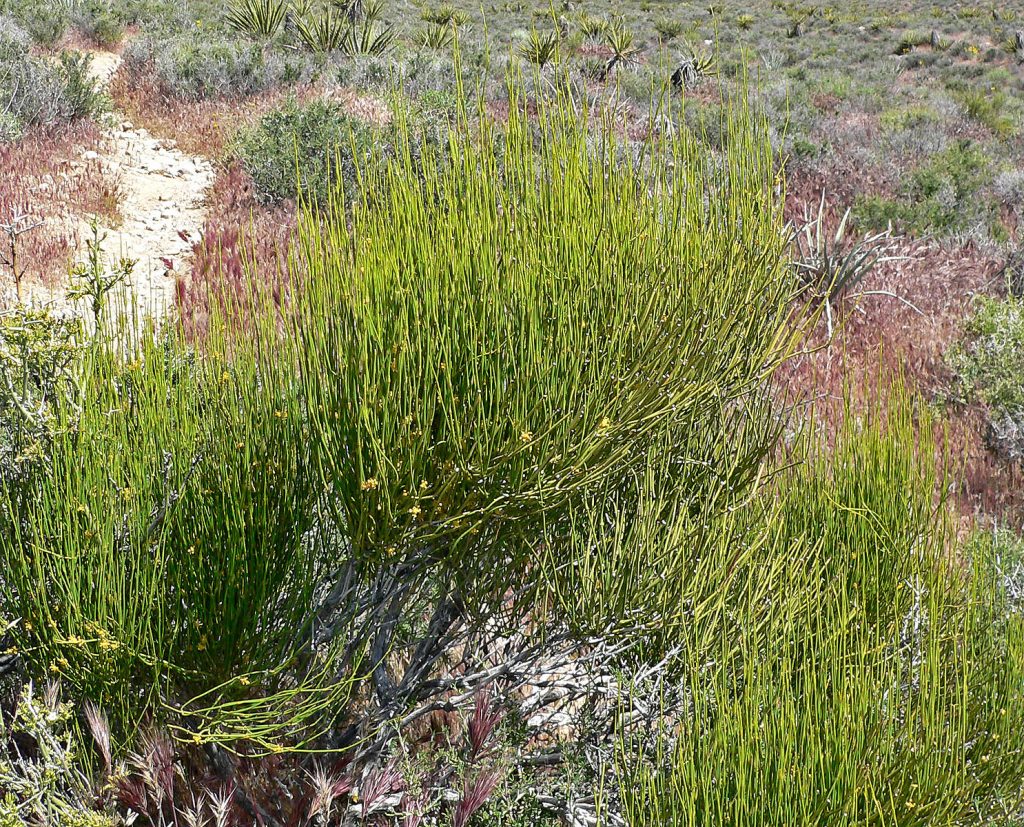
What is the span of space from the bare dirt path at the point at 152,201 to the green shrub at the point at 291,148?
23.7 inches

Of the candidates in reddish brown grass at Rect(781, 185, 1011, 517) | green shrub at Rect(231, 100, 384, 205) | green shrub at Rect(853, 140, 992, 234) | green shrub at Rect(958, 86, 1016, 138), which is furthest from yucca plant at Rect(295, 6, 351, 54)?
green shrub at Rect(958, 86, 1016, 138)

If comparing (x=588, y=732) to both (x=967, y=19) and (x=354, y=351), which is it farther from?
(x=967, y=19)

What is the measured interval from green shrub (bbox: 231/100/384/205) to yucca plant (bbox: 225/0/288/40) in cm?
632

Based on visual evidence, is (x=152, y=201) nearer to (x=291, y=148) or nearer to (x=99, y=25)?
(x=291, y=148)

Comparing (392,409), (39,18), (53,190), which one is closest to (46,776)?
(392,409)

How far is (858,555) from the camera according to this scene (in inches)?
108

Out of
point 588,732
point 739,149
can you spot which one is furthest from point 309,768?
point 739,149

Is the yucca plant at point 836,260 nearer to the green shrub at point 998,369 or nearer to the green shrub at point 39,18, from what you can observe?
the green shrub at point 998,369

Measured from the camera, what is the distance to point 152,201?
7711 millimetres

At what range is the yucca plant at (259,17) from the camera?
13.6 m

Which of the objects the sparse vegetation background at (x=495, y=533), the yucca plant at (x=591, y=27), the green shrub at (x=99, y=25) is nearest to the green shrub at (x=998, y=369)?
the sparse vegetation background at (x=495, y=533)

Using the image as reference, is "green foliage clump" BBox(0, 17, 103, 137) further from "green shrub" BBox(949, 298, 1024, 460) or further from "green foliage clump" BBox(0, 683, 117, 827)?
"green shrub" BBox(949, 298, 1024, 460)

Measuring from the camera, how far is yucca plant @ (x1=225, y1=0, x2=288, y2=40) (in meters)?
13.6

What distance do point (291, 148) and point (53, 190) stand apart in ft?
6.61
